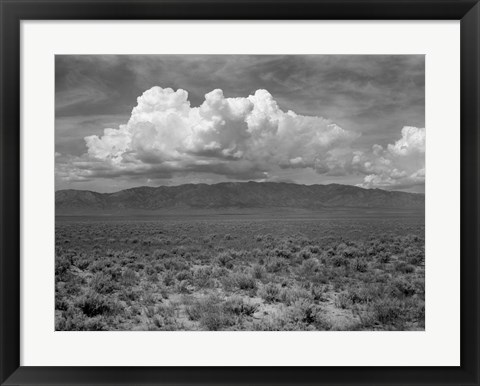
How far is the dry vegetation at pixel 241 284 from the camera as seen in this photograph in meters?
4.86

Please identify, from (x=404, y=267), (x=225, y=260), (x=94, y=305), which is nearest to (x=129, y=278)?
(x=94, y=305)

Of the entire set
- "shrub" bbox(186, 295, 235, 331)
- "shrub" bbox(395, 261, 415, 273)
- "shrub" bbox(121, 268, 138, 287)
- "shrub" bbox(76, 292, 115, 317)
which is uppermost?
"shrub" bbox(395, 261, 415, 273)

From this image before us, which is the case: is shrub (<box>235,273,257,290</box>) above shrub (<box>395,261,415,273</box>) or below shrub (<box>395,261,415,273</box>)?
below

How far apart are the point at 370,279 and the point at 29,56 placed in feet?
19.9

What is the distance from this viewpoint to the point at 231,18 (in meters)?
3.60

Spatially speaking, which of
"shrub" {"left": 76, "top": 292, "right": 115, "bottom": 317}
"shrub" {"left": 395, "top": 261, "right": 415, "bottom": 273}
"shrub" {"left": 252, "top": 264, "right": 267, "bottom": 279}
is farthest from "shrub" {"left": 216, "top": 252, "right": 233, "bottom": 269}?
"shrub" {"left": 395, "top": 261, "right": 415, "bottom": 273}

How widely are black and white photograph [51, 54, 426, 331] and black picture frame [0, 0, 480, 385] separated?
2.54ft

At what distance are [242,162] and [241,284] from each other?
2727 millimetres

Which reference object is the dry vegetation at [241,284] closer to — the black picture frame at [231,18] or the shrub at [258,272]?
the shrub at [258,272]

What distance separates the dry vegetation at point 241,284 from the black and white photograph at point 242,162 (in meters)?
0.03

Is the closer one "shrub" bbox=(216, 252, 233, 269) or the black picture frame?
the black picture frame

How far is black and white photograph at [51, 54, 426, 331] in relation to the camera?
502 centimetres

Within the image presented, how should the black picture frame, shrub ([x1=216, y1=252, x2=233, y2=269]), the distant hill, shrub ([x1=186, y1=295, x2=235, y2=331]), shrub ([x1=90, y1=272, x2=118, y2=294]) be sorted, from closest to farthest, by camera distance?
the black picture frame → shrub ([x1=186, y1=295, x2=235, y2=331]) → shrub ([x1=90, y1=272, x2=118, y2=294]) → the distant hill → shrub ([x1=216, y1=252, x2=233, y2=269])

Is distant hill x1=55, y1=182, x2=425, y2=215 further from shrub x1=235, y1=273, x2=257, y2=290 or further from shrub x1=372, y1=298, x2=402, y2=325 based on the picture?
shrub x1=235, y1=273, x2=257, y2=290
